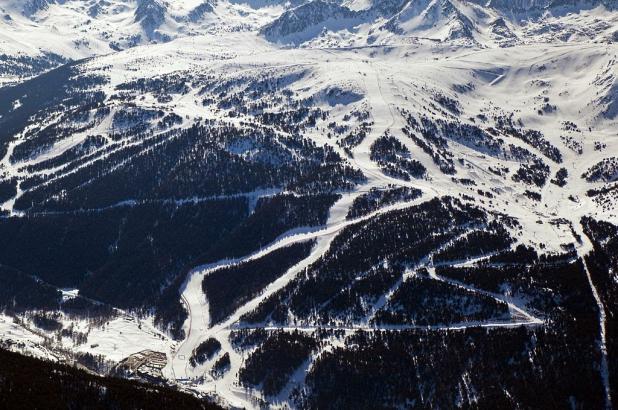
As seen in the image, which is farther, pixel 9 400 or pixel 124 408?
pixel 124 408

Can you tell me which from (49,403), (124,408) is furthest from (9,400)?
(124,408)

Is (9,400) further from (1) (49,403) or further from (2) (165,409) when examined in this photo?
(2) (165,409)

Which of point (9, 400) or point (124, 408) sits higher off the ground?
point (9, 400)

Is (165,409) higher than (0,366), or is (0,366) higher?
(0,366)

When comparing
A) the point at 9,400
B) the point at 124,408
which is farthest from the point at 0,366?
the point at 124,408

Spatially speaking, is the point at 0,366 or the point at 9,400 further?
the point at 0,366

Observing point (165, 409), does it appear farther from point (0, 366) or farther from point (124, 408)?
point (0, 366)

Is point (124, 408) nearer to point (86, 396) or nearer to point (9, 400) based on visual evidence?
point (86, 396)
